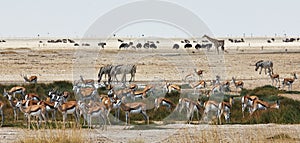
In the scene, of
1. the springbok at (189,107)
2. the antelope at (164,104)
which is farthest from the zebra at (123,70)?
the springbok at (189,107)

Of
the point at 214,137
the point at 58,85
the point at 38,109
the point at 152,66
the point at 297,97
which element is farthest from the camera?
the point at 152,66

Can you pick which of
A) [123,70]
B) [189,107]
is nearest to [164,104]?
[189,107]

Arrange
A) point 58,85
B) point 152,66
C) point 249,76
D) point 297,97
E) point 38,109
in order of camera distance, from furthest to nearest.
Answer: point 152,66, point 249,76, point 58,85, point 297,97, point 38,109

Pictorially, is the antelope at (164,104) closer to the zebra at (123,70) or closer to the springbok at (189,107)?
the springbok at (189,107)

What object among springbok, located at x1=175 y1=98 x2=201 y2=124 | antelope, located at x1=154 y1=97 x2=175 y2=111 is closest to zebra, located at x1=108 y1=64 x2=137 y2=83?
antelope, located at x1=154 y1=97 x2=175 y2=111

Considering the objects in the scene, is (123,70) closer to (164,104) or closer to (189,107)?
(164,104)

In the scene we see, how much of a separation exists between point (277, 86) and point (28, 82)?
1241 cm

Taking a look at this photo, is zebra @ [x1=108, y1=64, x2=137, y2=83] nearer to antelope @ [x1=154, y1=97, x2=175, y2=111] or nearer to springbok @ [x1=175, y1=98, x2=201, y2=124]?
antelope @ [x1=154, y1=97, x2=175, y2=111]

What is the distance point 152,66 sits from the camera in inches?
1702

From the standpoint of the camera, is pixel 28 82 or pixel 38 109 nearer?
pixel 38 109

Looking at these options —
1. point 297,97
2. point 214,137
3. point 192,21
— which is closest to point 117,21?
point 192,21

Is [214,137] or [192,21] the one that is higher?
[192,21]

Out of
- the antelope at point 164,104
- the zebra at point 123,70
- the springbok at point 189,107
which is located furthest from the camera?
the zebra at point 123,70

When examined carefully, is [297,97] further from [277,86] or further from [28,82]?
[28,82]
